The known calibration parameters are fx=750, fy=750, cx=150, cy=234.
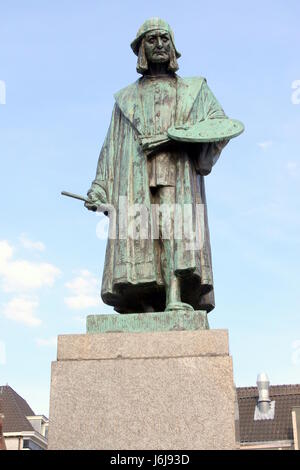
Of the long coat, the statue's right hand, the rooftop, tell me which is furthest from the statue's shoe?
the rooftop

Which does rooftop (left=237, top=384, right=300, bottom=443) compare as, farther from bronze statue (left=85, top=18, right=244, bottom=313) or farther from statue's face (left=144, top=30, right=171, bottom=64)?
statue's face (left=144, top=30, right=171, bottom=64)

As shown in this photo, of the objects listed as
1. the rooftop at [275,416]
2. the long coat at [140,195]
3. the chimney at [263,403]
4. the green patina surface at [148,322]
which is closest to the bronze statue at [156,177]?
the long coat at [140,195]

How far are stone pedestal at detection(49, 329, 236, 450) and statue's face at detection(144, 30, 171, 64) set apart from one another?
3311mm

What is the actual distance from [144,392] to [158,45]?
399 cm

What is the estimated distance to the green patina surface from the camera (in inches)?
288

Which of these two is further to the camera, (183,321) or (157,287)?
(157,287)

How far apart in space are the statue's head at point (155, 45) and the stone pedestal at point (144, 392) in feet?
10.8

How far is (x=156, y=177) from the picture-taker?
8219 millimetres
